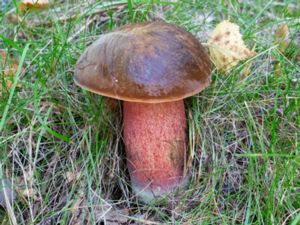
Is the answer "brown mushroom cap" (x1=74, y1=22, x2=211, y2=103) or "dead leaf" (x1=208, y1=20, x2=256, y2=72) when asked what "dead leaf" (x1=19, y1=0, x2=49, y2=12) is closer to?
"brown mushroom cap" (x1=74, y1=22, x2=211, y2=103)

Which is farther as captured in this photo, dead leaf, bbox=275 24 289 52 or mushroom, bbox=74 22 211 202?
dead leaf, bbox=275 24 289 52

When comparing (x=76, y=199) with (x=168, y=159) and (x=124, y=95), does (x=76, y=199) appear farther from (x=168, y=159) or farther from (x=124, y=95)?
(x=124, y=95)

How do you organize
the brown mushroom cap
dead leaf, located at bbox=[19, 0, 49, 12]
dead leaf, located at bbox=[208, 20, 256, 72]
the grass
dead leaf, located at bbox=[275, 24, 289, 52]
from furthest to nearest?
dead leaf, located at bbox=[19, 0, 49, 12] → dead leaf, located at bbox=[275, 24, 289, 52] → dead leaf, located at bbox=[208, 20, 256, 72] → the grass → the brown mushroom cap

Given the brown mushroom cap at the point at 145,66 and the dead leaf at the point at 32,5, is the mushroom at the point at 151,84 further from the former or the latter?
the dead leaf at the point at 32,5

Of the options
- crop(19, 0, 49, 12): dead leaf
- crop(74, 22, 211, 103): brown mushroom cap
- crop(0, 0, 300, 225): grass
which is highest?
crop(19, 0, 49, 12): dead leaf

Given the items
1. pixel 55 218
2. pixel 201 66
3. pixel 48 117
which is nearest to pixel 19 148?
pixel 48 117

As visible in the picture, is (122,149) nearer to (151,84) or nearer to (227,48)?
(151,84)


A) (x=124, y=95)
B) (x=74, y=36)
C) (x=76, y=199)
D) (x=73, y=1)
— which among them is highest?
(x=73, y=1)

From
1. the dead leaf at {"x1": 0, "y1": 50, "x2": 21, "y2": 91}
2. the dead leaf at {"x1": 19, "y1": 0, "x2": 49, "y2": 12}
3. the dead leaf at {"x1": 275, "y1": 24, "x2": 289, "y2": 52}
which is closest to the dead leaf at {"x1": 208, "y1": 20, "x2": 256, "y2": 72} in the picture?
the dead leaf at {"x1": 275, "y1": 24, "x2": 289, "y2": 52}
